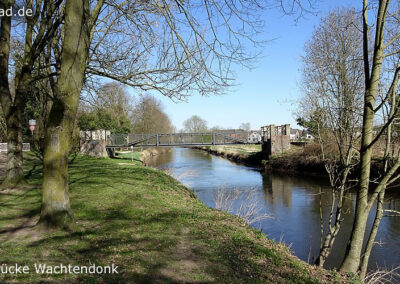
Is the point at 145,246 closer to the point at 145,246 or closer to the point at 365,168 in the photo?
the point at 145,246

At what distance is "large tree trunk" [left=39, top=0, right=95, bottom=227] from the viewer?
4.96 m

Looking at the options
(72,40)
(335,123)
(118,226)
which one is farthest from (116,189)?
(335,123)

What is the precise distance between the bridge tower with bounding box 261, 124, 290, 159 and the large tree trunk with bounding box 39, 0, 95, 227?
25586 mm

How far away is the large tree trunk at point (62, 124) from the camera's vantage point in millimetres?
4961

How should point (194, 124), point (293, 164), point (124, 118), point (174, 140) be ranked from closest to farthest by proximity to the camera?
point (293, 164)
point (174, 140)
point (124, 118)
point (194, 124)

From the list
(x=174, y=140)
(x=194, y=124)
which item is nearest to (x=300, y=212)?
(x=174, y=140)

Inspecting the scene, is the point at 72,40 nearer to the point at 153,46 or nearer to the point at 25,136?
the point at 153,46

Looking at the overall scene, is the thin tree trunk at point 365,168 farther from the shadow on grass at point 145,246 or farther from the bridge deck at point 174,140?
the bridge deck at point 174,140

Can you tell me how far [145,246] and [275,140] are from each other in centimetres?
2566

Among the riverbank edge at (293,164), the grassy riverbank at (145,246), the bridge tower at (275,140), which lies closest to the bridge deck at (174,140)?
the bridge tower at (275,140)

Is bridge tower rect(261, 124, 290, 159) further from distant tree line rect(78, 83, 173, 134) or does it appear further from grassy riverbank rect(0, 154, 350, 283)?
grassy riverbank rect(0, 154, 350, 283)

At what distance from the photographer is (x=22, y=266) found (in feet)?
12.5

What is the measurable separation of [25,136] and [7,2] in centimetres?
2063

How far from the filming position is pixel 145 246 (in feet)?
15.8
